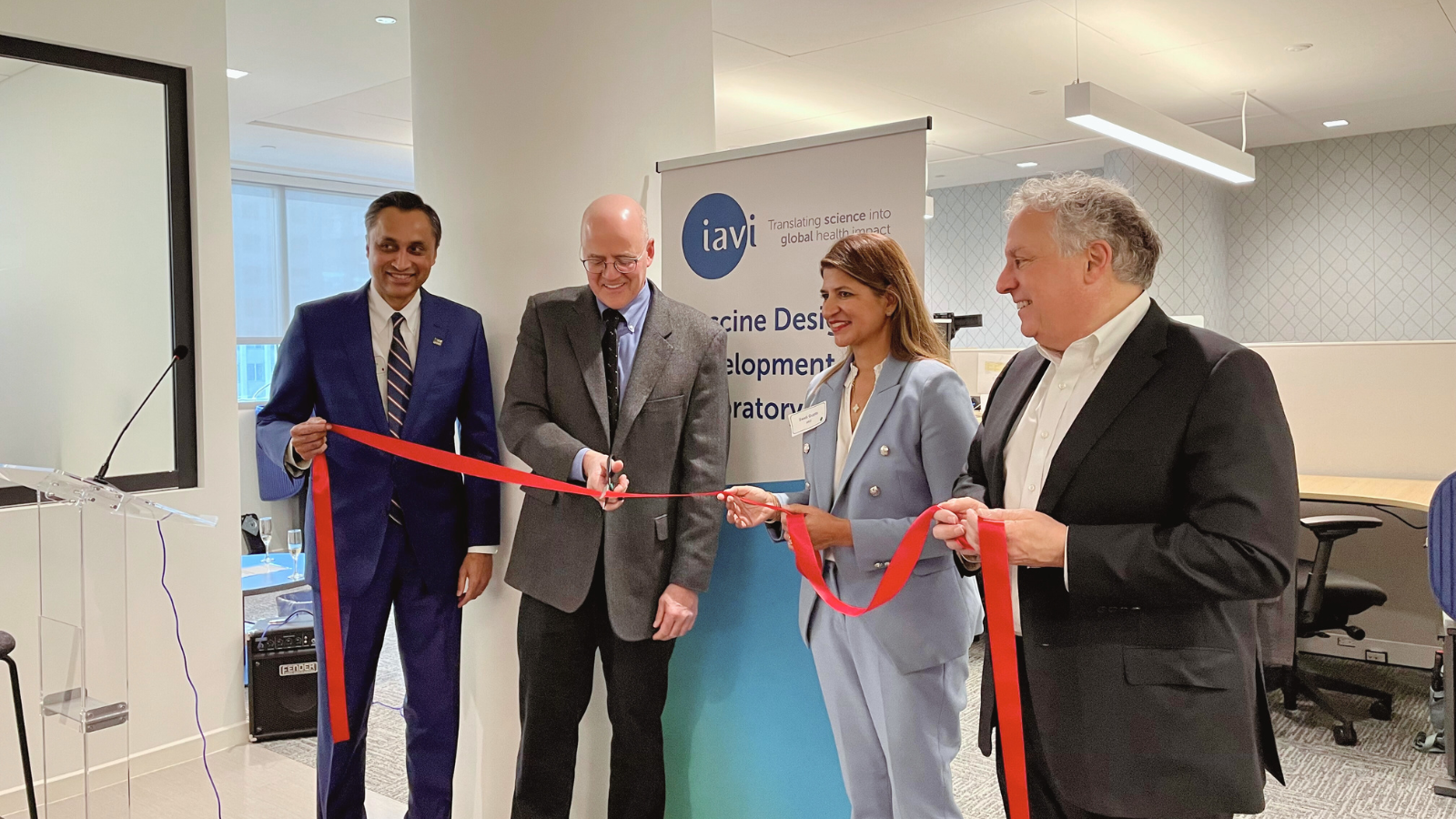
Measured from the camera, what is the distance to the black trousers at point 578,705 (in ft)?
8.13

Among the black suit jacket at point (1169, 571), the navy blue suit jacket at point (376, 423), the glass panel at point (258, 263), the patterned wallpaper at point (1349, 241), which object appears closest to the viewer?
the black suit jacket at point (1169, 571)

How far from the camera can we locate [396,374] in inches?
106

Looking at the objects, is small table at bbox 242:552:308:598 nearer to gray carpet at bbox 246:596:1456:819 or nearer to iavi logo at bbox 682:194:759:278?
gray carpet at bbox 246:596:1456:819

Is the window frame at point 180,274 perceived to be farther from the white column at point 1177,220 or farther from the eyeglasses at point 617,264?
the white column at point 1177,220

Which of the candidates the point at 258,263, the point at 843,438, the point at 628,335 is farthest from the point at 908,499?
the point at 258,263

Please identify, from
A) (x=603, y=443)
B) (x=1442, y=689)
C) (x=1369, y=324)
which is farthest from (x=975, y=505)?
(x=1369, y=324)

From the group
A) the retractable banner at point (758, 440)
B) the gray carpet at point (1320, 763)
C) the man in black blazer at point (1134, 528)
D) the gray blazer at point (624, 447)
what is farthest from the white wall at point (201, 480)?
the man in black blazer at point (1134, 528)

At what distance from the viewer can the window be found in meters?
9.76

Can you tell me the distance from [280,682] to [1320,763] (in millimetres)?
3997

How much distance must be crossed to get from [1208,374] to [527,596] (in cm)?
168

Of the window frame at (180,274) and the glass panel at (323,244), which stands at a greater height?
the glass panel at (323,244)

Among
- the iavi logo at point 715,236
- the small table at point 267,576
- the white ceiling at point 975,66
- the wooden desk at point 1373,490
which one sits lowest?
the small table at point 267,576

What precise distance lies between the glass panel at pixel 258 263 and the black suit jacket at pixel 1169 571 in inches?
380

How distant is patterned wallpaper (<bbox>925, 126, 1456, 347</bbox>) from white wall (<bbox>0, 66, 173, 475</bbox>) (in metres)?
7.23
